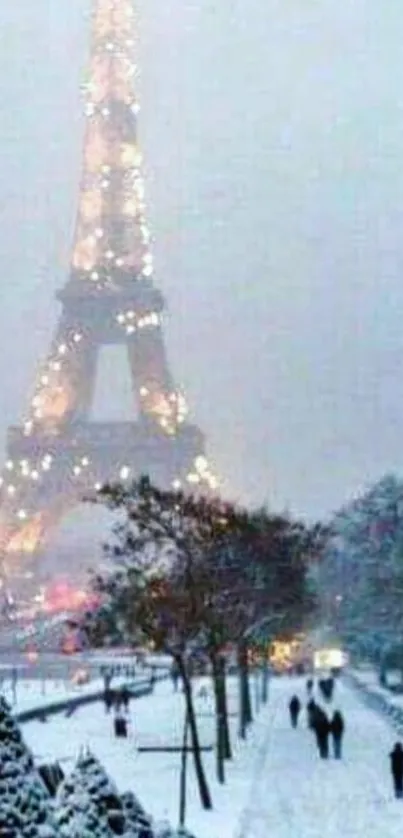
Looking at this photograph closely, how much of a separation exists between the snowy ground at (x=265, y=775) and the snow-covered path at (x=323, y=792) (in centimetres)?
1

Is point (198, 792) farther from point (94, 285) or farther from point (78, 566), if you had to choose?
point (78, 566)

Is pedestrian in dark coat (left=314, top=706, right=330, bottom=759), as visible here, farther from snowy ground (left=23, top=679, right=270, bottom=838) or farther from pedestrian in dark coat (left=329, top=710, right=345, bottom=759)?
snowy ground (left=23, top=679, right=270, bottom=838)

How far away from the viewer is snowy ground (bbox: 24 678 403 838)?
20.0 m

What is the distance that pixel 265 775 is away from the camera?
2698 cm

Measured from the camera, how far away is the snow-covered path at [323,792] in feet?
64.3

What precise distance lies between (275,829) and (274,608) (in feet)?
77.3

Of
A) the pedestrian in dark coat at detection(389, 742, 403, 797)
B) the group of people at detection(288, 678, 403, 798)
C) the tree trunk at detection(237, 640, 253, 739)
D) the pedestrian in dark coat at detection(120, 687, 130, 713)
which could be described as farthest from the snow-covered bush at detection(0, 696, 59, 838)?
the pedestrian in dark coat at detection(120, 687, 130, 713)

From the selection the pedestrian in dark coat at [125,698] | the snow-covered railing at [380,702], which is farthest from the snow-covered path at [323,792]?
the pedestrian in dark coat at [125,698]

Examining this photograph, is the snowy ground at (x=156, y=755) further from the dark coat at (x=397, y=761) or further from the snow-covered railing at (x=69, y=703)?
the dark coat at (x=397, y=761)

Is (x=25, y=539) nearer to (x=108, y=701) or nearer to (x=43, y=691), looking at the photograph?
(x=43, y=691)

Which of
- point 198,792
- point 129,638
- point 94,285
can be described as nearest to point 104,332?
point 94,285

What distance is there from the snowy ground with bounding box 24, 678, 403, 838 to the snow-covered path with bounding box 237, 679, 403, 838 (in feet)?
0.04

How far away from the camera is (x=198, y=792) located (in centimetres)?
2356

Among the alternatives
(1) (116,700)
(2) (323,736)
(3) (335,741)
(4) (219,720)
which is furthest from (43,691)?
(4) (219,720)
